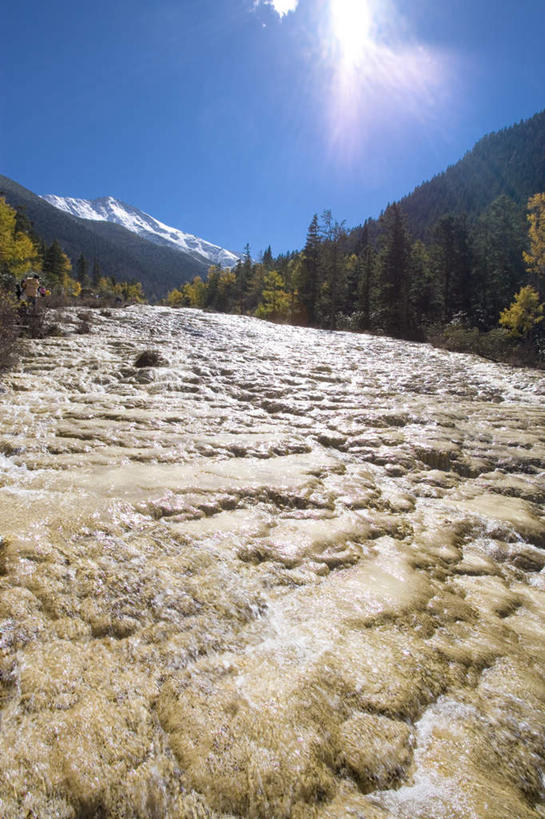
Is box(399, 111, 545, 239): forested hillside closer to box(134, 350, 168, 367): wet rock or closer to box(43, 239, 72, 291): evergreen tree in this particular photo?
box(43, 239, 72, 291): evergreen tree

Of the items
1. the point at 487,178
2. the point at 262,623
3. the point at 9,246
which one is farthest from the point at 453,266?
the point at 487,178

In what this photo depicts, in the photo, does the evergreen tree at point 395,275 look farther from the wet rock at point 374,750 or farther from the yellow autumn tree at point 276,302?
the wet rock at point 374,750

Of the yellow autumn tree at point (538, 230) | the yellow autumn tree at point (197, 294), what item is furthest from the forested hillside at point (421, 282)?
the yellow autumn tree at point (197, 294)

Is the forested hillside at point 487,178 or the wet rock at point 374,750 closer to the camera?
the wet rock at point 374,750

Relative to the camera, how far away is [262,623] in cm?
241

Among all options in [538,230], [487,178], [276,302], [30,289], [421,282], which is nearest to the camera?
[30,289]

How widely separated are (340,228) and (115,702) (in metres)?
44.5

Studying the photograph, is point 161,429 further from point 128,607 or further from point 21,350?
point 21,350

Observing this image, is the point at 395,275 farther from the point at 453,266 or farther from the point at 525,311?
the point at 453,266

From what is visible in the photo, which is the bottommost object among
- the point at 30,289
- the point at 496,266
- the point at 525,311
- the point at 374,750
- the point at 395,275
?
the point at 374,750

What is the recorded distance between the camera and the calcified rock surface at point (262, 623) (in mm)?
1533

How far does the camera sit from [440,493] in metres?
4.71

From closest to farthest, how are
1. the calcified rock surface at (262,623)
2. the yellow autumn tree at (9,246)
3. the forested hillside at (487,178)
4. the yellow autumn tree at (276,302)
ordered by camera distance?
1. the calcified rock surface at (262,623)
2. the yellow autumn tree at (9,246)
3. the yellow autumn tree at (276,302)
4. the forested hillside at (487,178)

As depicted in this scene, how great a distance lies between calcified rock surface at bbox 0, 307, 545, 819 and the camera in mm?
1533
